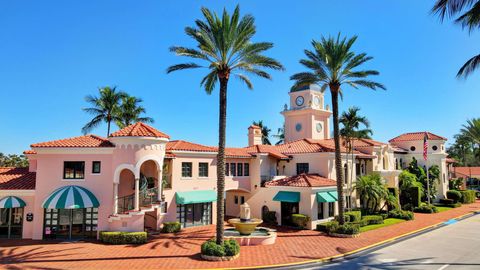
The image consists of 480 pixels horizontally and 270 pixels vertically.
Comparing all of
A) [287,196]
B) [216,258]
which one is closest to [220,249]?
[216,258]

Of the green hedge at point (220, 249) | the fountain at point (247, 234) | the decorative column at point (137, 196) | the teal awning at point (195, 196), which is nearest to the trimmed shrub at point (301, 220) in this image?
the fountain at point (247, 234)

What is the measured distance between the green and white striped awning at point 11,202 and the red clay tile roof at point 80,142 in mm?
4218

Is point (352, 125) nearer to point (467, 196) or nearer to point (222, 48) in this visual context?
point (222, 48)

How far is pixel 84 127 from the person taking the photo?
3994 centimetres

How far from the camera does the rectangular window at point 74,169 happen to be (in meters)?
26.8

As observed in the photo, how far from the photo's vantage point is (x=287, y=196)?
32.4 meters

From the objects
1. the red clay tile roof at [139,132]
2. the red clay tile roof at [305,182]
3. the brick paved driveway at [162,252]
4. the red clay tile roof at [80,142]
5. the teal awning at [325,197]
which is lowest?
the brick paved driveway at [162,252]

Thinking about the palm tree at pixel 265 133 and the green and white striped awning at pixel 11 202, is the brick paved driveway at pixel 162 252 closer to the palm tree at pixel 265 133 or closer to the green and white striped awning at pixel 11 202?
the green and white striped awning at pixel 11 202

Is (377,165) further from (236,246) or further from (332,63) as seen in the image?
(236,246)

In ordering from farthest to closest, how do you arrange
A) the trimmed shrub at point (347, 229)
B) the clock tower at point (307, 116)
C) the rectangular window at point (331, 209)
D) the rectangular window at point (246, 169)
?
the clock tower at point (307, 116)
the rectangular window at point (246, 169)
the rectangular window at point (331, 209)
the trimmed shrub at point (347, 229)

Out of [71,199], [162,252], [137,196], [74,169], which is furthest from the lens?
[74,169]

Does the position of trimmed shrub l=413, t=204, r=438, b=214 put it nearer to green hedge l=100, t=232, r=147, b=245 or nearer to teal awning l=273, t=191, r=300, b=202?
teal awning l=273, t=191, r=300, b=202

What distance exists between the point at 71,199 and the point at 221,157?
485 inches

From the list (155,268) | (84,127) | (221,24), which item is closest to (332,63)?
(221,24)
